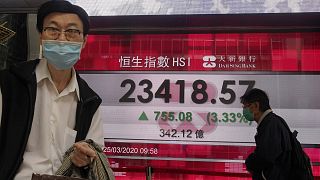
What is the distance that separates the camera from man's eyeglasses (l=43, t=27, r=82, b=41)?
160 cm

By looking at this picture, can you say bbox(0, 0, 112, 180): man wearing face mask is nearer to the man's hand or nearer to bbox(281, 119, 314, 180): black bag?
the man's hand

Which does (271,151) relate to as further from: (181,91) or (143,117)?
(143,117)

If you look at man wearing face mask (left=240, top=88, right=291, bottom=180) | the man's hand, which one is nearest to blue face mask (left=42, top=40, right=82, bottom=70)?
the man's hand

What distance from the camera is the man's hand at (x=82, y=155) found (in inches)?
55.7

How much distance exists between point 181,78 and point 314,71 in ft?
5.03

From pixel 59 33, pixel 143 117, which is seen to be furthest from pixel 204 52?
pixel 59 33

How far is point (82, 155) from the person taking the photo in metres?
1.43

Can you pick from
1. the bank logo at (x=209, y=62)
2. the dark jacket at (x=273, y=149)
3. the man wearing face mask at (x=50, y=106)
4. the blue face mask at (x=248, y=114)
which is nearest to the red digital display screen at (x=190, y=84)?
the bank logo at (x=209, y=62)

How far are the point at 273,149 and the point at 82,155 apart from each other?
2268 mm

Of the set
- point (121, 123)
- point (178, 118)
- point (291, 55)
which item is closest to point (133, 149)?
point (121, 123)

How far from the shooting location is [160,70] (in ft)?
14.1

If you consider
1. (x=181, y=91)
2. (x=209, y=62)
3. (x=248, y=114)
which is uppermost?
(x=209, y=62)

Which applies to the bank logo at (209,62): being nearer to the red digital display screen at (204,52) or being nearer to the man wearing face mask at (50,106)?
the red digital display screen at (204,52)

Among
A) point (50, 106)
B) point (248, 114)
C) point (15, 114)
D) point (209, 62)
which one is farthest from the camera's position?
point (209, 62)
